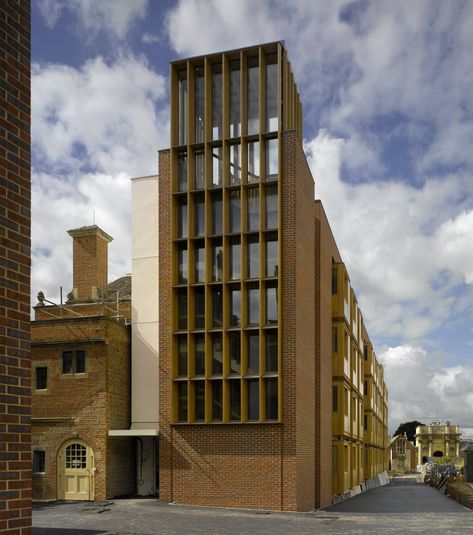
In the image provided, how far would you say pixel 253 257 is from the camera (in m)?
27.5

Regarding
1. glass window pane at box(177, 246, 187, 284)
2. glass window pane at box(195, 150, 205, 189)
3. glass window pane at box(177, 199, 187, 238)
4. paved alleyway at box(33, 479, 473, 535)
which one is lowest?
paved alleyway at box(33, 479, 473, 535)

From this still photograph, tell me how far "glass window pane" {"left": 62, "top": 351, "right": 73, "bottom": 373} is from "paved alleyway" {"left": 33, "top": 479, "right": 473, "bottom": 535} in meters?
5.17

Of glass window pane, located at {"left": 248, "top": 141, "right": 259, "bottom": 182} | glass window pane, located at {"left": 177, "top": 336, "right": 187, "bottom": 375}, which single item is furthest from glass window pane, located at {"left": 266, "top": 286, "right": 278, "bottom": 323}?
glass window pane, located at {"left": 248, "top": 141, "right": 259, "bottom": 182}

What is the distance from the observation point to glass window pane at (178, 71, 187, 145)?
29.1 meters

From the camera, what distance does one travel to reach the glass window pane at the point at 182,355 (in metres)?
27.9

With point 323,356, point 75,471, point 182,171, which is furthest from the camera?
point 323,356

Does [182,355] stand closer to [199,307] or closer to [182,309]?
[182,309]

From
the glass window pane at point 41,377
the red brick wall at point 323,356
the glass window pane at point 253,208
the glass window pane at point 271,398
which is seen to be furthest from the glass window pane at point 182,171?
the glass window pane at point 41,377

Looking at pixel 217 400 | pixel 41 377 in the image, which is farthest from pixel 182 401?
pixel 41 377

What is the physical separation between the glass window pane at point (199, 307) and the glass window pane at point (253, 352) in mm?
1959

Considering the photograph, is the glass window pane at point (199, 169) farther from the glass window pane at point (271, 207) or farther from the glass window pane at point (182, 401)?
the glass window pane at point (182, 401)

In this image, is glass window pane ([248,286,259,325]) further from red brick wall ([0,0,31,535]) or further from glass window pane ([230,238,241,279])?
red brick wall ([0,0,31,535])

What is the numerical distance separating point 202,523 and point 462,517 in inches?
420

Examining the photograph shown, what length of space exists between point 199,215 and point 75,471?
11015 millimetres
